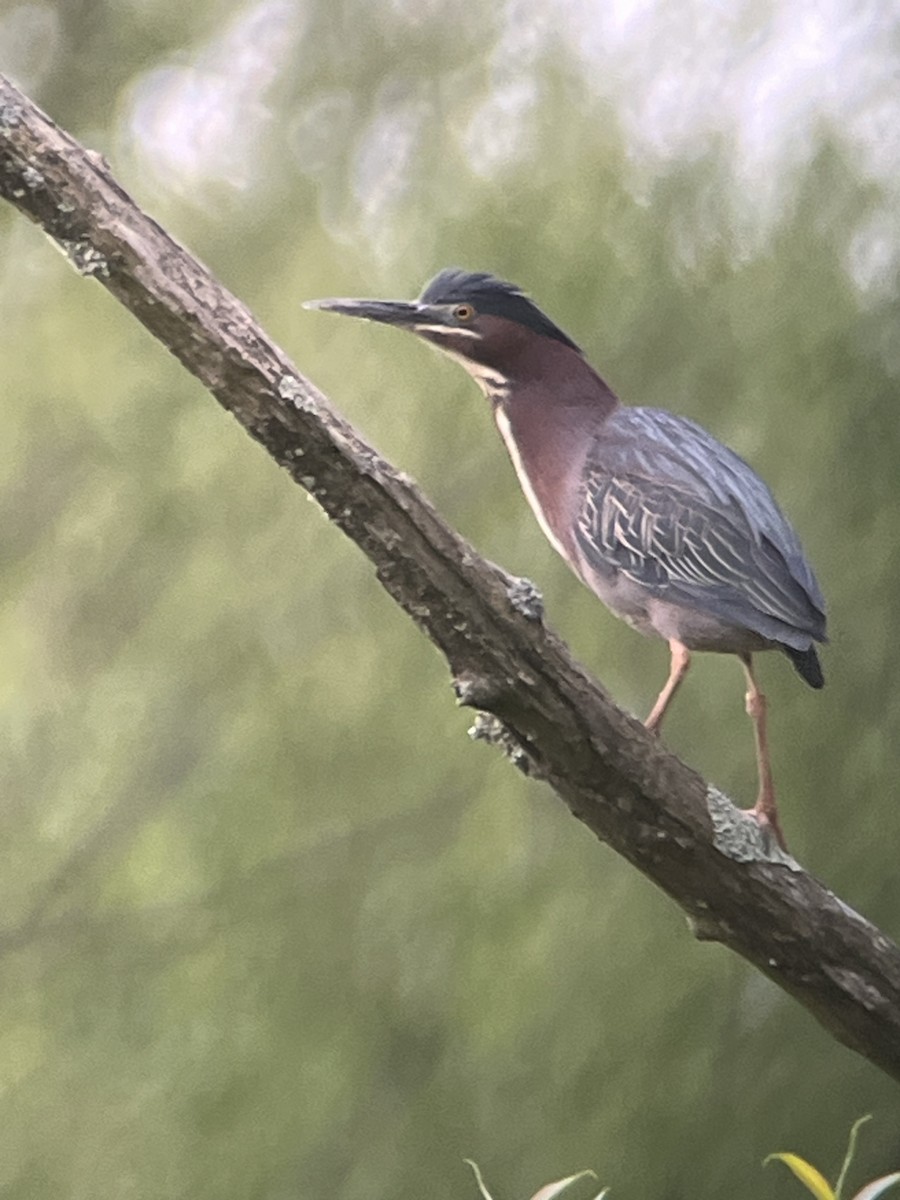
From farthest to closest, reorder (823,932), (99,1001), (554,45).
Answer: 1. (554,45)
2. (99,1001)
3. (823,932)

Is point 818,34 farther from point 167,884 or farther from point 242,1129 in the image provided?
point 242,1129

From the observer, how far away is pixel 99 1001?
1087 millimetres

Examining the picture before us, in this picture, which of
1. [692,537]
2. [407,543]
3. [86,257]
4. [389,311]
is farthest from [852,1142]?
[86,257]

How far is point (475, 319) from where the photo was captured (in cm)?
108

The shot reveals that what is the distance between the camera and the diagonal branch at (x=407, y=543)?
2.61 feet

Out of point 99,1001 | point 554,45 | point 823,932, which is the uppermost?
point 554,45

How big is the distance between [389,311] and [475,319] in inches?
2.8

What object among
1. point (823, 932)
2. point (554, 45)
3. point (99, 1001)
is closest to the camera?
point (823, 932)

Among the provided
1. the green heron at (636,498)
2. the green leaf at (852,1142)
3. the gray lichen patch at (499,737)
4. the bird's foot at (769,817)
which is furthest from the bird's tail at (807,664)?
the green leaf at (852,1142)

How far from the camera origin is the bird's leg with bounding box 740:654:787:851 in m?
1.06

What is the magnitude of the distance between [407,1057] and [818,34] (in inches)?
38.9

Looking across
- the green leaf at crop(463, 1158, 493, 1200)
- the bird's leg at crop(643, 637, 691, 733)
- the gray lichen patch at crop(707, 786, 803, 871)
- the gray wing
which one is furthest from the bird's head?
the green leaf at crop(463, 1158, 493, 1200)

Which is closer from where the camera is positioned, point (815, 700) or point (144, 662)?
point (144, 662)

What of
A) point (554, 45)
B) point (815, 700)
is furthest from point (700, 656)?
point (554, 45)
